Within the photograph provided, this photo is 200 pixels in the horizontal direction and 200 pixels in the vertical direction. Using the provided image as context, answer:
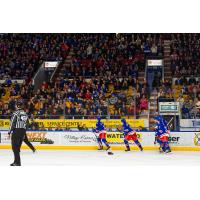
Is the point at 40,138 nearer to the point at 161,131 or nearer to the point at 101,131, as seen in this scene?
the point at 101,131

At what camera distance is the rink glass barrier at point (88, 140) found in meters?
15.4

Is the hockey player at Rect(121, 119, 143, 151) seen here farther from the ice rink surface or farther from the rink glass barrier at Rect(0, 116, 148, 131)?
the rink glass barrier at Rect(0, 116, 148, 131)

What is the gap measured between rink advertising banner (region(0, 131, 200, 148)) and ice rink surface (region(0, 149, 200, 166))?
0.69 metres

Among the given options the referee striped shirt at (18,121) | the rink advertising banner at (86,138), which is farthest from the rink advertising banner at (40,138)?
the referee striped shirt at (18,121)

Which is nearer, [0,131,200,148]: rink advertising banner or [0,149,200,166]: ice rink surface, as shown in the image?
[0,149,200,166]: ice rink surface

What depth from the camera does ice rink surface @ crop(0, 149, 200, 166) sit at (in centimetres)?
1191

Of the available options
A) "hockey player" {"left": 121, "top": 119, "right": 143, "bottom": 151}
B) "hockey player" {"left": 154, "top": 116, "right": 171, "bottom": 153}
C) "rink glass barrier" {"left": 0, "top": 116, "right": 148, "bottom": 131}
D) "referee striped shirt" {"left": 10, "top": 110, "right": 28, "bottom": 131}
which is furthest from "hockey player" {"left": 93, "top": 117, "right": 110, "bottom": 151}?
"referee striped shirt" {"left": 10, "top": 110, "right": 28, "bottom": 131}

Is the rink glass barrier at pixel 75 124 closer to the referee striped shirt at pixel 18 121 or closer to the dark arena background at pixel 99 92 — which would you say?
the dark arena background at pixel 99 92

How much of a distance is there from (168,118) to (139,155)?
279cm

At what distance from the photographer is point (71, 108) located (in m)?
17.1

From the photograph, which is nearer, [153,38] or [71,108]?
[71,108]

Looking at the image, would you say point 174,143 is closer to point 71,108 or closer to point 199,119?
point 199,119

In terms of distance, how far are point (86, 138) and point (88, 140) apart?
10 cm

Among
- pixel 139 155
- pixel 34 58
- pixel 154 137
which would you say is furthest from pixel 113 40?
pixel 139 155
